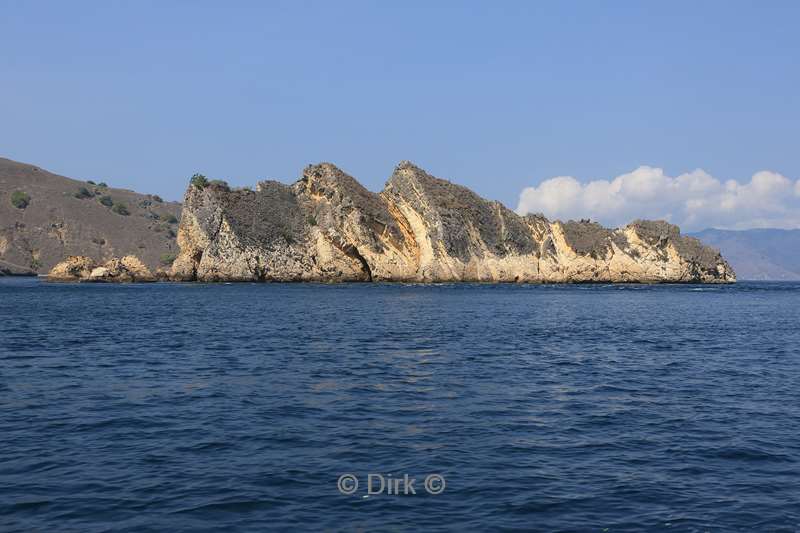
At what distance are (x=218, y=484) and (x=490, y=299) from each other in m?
59.8

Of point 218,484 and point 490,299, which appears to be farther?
point 490,299

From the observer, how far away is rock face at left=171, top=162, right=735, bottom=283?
108500 mm

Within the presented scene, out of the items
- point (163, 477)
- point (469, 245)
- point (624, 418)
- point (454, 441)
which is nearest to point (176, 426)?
point (163, 477)

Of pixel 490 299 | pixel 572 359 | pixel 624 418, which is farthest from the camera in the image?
pixel 490 299

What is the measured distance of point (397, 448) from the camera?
46.4 feet

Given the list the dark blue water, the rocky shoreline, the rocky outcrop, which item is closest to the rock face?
the rocky shoreline

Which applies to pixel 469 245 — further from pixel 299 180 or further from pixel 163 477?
pixel 163 477

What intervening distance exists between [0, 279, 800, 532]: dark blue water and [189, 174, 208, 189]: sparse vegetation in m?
81.6

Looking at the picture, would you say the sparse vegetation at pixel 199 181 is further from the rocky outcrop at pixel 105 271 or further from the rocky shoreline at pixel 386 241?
the rocky outcrop at pixel 105 271

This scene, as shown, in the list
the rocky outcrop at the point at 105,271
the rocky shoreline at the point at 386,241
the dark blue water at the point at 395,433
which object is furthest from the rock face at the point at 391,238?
the dark blue water at the point at 395,433

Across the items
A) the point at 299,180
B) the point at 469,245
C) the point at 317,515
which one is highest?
the point at 299,180

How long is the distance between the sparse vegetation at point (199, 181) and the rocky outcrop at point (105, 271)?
62.2 feet

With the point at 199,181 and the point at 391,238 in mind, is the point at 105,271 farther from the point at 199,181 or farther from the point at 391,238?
the point at 391,238

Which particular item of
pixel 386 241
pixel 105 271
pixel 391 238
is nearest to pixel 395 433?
pixel 386 241
